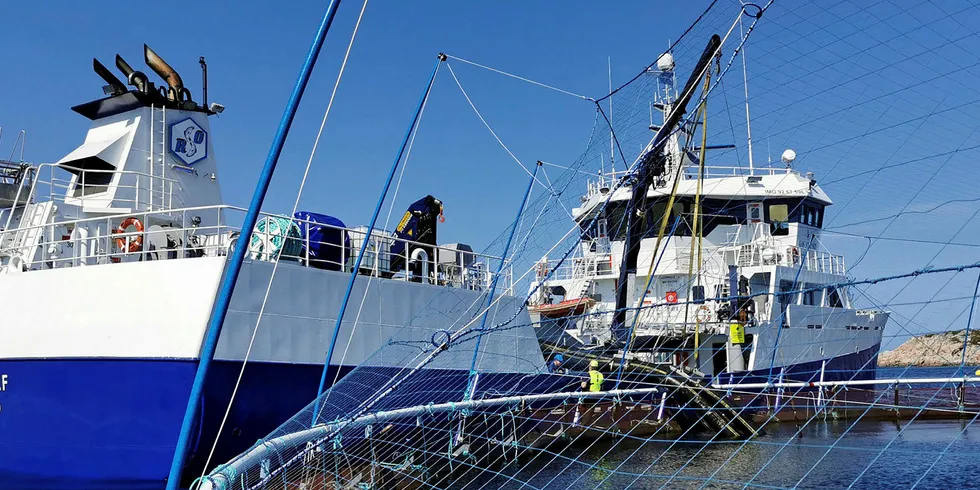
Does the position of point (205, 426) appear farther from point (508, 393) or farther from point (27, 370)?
point (508, 393)

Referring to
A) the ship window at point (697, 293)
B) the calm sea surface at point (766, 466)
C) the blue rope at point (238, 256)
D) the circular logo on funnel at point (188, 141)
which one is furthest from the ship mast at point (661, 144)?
the circular logo on funnel at point (188, 141)

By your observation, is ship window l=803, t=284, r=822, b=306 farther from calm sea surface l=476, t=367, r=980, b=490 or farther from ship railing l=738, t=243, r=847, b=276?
calm sea surface l=476, t=367, r=980, b=490

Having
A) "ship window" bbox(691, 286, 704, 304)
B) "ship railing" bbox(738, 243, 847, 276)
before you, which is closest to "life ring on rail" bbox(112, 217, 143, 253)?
"ship window" bbox(691, 286, 704, 304)

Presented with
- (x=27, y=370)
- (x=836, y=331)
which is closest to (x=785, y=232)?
(x=836, y=331)

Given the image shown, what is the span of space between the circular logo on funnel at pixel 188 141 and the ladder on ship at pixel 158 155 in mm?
190

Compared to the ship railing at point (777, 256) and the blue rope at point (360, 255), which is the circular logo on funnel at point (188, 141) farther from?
the ship railing at point (777, 256)

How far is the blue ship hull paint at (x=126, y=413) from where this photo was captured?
10305mm

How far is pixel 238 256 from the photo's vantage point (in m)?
5.30

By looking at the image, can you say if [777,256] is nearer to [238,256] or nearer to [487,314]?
[487,314]

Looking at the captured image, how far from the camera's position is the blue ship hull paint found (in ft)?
33.8

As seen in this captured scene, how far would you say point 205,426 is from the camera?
1043cm

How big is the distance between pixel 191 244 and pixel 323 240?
2113 mm

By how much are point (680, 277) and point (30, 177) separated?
61.3 feet

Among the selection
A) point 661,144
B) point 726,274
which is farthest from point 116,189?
point 726,274
